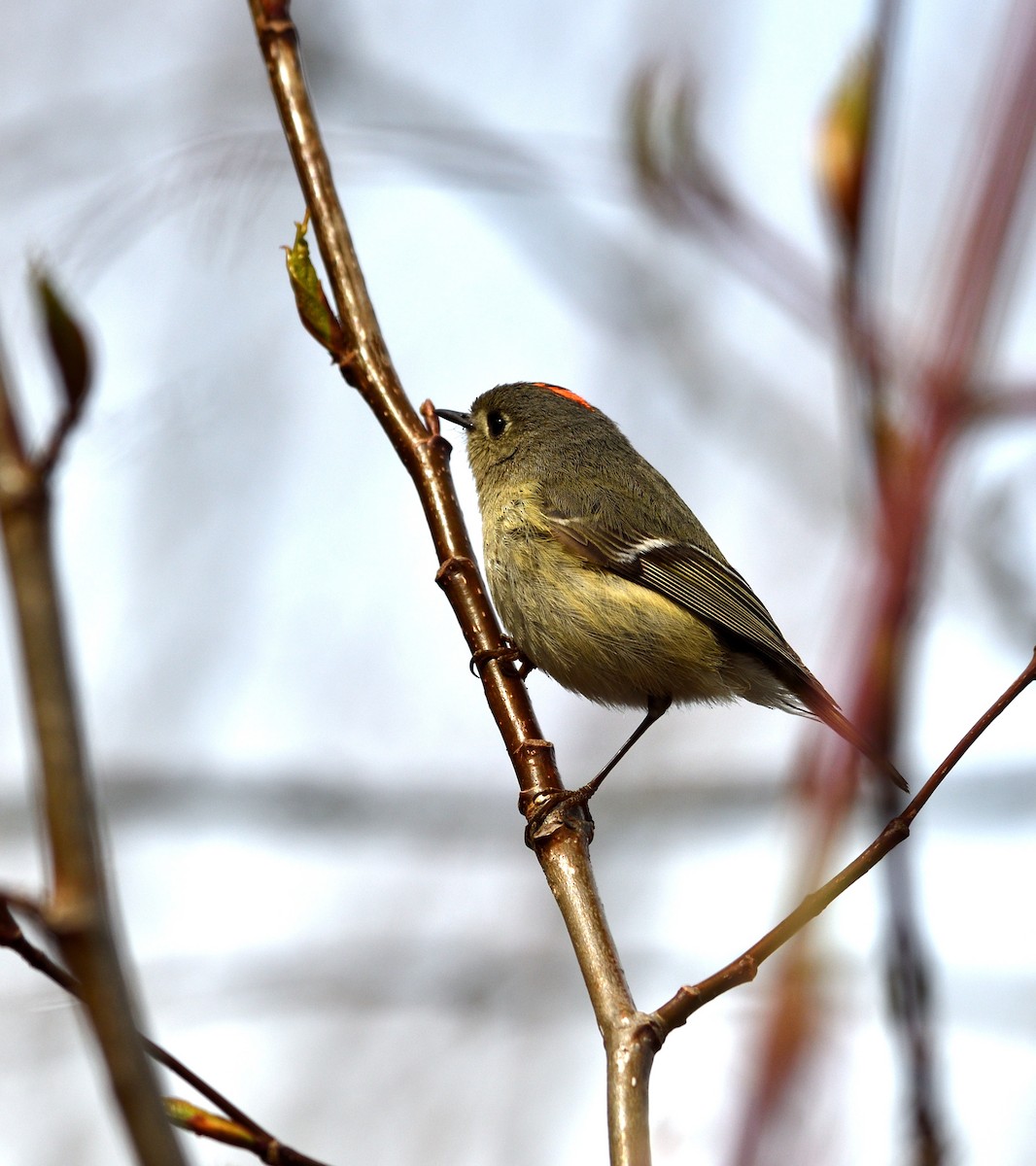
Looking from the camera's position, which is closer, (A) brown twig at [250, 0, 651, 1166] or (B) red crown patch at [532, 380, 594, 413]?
(A) brown twig at [250, 0, 651, 1166]

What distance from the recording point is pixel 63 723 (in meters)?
0.66

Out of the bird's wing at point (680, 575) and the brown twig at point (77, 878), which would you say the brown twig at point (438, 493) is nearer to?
the bird's wing at point (680, 575)

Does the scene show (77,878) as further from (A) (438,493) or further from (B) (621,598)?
(B) (621,598)

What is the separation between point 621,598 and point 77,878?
2.41m

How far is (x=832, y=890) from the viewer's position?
1.08 meters

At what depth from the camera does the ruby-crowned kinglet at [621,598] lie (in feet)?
9.76

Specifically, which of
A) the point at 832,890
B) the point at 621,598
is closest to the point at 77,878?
the point at 832,890

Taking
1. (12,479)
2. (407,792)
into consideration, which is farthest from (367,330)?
(407,792)

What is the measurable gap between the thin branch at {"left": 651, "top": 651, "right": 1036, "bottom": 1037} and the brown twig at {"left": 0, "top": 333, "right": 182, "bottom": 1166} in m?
0.44

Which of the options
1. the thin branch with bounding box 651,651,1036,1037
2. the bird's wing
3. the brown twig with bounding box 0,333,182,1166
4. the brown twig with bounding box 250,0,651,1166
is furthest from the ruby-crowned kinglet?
the brown twig with bounding box 0,333,182,1166

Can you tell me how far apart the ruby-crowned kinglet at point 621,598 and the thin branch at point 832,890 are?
4.62 ft

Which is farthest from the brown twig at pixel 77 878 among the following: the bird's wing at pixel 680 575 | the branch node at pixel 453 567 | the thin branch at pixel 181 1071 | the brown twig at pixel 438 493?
the bird's wing at pixel 680 575

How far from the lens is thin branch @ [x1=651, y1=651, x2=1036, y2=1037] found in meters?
1.08

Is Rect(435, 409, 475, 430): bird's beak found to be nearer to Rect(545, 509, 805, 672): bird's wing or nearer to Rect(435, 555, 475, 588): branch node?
Rect(545, 509, 805, 672): bird's wing
